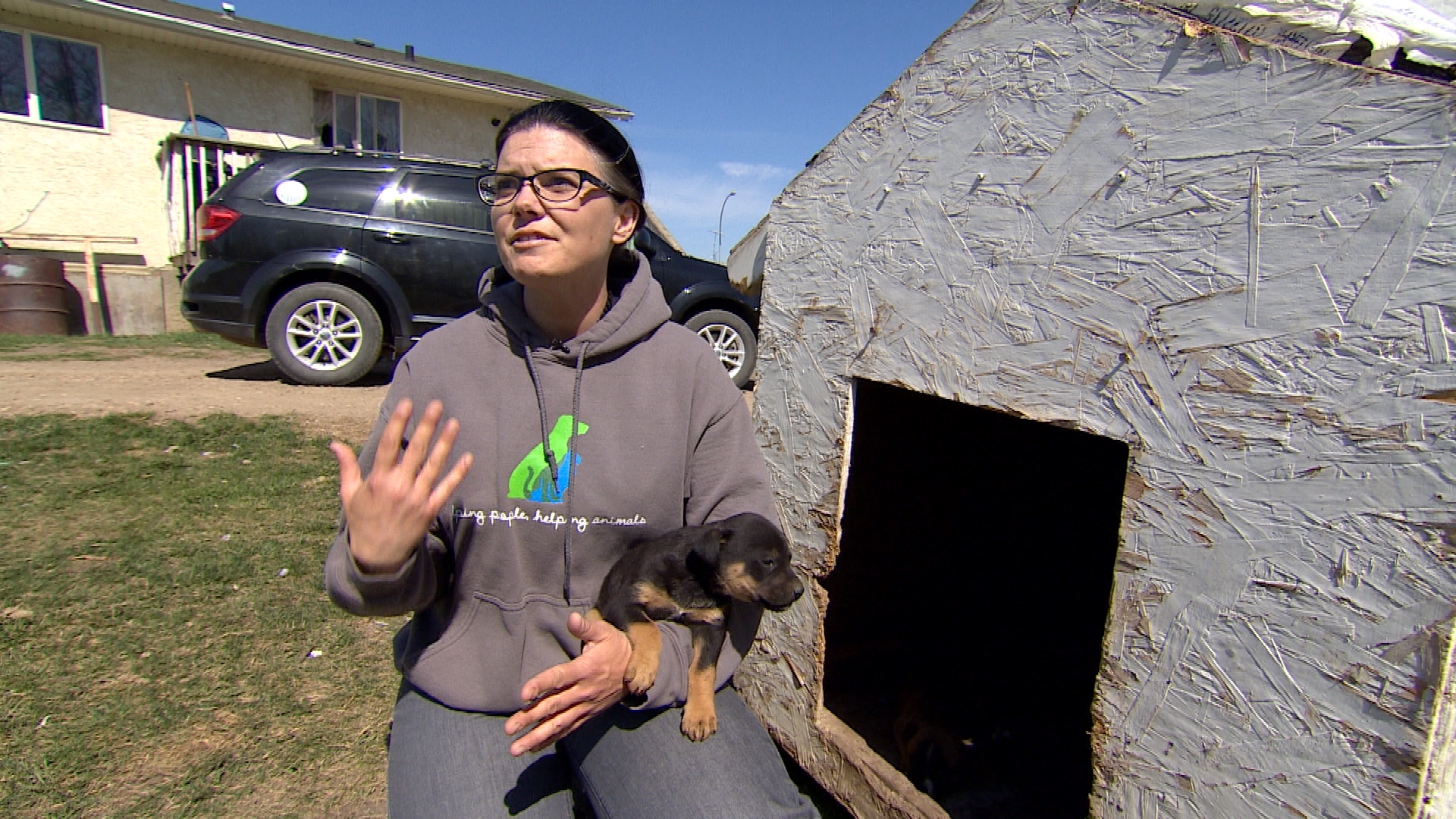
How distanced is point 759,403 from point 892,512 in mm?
1504

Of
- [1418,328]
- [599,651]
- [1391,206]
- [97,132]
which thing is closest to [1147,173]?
[1391,206]

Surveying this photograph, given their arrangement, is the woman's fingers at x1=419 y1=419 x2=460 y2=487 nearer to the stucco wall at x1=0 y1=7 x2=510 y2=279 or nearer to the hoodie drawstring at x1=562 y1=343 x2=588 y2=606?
the hoodie drawstring at x1=562 y1=343 x2=588 y2=606

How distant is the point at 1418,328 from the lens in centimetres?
145

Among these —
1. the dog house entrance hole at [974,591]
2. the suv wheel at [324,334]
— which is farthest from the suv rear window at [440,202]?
the dog house entrance hole at [974,591]

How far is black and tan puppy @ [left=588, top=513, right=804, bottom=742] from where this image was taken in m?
2.00

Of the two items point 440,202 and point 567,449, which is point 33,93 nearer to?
point 440,202

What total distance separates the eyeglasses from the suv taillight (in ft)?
21.6

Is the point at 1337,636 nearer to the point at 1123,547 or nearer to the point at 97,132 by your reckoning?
the point at 1123,547

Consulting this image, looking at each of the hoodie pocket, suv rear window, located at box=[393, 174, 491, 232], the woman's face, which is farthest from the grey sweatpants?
suv rear window, located at box=[393, 174, 491, 232]

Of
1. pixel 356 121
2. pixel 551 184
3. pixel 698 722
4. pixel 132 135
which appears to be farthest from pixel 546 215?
pixel 356 121

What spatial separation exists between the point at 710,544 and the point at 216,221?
7281 mm

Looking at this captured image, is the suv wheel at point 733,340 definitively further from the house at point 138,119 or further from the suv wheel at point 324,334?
the house at point 138,119

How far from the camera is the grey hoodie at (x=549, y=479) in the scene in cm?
201

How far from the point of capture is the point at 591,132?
2.08 metres
